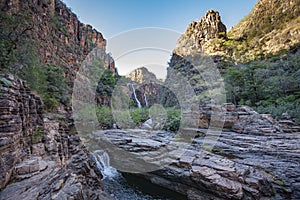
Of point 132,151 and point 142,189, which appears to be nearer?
point 142,189

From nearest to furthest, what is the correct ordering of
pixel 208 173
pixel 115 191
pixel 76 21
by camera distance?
pixel 208 173 < pixel 115 191 < pixel 76 21

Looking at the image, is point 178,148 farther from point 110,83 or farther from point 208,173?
point 110,83

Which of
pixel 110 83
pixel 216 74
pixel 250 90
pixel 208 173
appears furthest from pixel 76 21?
pixel 208 173

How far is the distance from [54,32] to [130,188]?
15.1 meters

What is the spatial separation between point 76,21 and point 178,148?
2053 centimetres

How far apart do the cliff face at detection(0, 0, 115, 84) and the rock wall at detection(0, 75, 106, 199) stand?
5300 millimetres

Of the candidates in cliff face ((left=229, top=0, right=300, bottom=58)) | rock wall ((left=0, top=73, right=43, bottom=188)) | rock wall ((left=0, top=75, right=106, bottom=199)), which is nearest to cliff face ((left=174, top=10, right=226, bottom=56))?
cliff face ((left=229, top=0, right=300, bottom=58))

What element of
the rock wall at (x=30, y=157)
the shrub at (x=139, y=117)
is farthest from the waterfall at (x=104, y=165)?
the shrub at (x=139, y=117)

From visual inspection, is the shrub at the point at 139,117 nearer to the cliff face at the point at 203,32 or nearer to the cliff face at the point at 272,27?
the cliff face at the point at 203,32

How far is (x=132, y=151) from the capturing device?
665cm

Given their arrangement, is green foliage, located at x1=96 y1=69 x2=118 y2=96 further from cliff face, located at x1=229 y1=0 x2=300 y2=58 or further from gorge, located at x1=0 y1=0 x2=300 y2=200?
cliff face, located at x1=229 y1=0 x2=300 y2=58

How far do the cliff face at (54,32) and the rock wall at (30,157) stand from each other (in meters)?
5.30

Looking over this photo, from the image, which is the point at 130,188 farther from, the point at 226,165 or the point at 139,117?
the point at 139,117

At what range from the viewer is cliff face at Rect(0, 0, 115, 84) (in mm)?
9152
